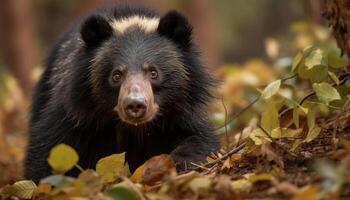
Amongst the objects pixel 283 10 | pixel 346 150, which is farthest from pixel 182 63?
pixel 283 10

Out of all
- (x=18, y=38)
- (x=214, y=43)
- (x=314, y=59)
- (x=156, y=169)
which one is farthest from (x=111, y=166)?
(x=214, y=43)

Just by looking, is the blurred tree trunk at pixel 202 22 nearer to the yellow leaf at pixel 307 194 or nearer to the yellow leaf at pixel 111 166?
the yellow leaf at pixel 111 166

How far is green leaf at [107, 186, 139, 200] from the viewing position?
3.99 metres

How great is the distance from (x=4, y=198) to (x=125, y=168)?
78 centimetres

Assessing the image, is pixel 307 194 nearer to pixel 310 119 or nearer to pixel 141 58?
pixel 310 119

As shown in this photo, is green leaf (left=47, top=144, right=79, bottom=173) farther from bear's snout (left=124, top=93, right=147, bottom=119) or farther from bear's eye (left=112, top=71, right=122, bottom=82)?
bear's eye (left=112, top=71, right=122, bottom=82)

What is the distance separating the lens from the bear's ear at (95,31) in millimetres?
6445

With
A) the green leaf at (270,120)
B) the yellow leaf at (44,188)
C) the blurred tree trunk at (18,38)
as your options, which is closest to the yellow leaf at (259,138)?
the green leaf at (270,120)

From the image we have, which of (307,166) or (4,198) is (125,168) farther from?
(307,166)

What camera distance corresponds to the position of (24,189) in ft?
16.2

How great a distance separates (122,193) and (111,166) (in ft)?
2.80

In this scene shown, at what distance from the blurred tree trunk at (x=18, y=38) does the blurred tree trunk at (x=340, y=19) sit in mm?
10790

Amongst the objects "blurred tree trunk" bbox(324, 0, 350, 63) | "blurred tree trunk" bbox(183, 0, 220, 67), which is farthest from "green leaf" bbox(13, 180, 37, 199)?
"blurred tree trunk" bbox(183, 0, 220, 67)

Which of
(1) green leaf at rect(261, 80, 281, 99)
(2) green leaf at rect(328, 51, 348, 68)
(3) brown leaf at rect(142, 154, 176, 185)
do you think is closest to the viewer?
(3) brown leaf at rect(142, 154, 176, 185)
